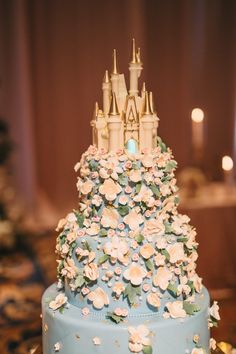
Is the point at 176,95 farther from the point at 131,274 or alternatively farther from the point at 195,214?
the point at 131,274

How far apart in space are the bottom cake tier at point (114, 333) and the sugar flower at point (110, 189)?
0.39m

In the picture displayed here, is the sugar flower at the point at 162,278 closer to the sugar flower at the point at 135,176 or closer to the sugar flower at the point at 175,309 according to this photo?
the sugar flower at the point at 175,309

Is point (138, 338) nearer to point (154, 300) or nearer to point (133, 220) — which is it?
point (154, 300)

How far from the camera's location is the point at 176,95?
5891mm

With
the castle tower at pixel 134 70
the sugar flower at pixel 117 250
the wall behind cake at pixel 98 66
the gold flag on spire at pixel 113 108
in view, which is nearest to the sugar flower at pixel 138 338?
the sugar flower at pixel 117 250

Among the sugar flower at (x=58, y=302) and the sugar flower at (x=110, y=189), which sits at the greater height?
the sugar flower at (x=110, y=189)

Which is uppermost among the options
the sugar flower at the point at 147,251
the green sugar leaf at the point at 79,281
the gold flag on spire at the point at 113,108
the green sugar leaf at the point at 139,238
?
the gold flag on spire at the point at 113,108

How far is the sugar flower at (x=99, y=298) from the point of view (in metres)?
1.82

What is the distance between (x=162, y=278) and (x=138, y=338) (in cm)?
20

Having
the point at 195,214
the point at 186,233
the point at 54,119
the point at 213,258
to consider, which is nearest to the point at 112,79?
the point at 186,233

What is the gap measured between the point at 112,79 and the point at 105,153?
0.88 ft

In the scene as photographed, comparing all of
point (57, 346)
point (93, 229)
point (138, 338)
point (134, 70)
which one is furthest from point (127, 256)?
point (134, 70)

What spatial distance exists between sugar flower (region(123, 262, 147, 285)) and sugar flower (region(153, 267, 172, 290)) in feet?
0.14

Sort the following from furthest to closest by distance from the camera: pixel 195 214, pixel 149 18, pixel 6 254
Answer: pixel 149 18 → pixel 6 254 → pixel 195 214
